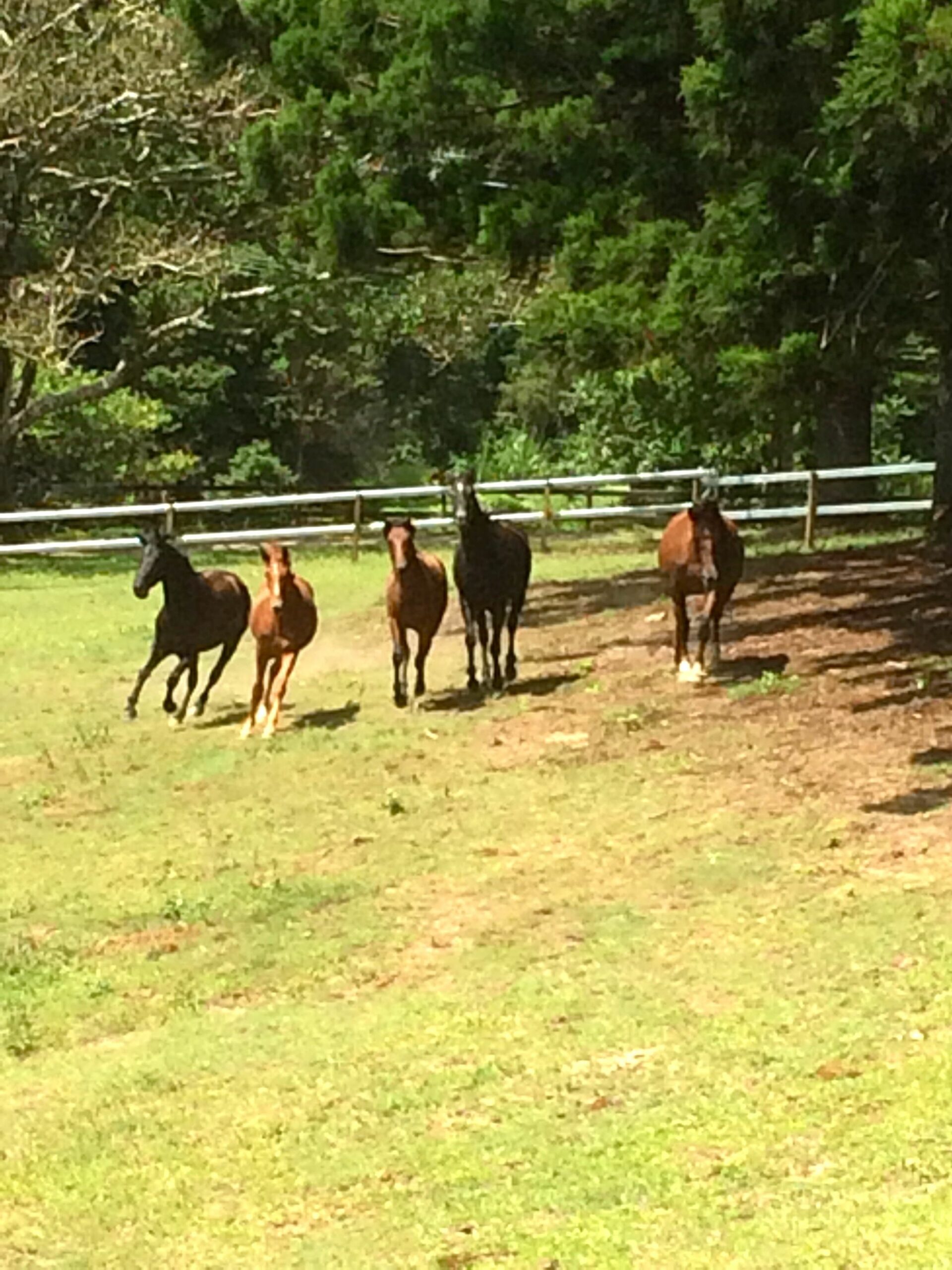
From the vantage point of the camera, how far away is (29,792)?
12883 mm

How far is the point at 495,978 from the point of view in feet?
27.3

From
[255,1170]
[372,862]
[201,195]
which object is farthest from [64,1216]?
[201,195]

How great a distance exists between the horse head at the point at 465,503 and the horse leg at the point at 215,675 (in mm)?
2162

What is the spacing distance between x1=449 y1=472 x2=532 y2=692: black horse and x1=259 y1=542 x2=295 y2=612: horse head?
1309mm

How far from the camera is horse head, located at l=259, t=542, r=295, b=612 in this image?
13.7m

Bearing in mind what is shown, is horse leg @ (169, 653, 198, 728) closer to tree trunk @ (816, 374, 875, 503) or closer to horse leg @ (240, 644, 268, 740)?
horse leg @ (240, 644, 268, 740)

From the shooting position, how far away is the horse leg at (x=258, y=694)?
1385cm

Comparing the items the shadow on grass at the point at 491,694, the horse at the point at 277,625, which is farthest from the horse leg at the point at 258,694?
the shadow on grass at the point at 491,694

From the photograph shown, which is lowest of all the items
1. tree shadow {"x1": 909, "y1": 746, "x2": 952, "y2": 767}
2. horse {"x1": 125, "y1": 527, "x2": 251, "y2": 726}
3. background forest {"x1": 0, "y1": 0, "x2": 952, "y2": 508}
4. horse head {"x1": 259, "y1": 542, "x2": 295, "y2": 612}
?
tree shadow {"x1": 909, "y1": 746, "x2": 952, "y2": 767}

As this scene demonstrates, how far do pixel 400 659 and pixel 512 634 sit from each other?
110cm

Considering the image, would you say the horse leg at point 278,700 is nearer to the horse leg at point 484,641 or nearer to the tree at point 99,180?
the horse leg at point 484,641

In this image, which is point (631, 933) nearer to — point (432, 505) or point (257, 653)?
point (257, 653)

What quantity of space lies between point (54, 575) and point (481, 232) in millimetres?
12114

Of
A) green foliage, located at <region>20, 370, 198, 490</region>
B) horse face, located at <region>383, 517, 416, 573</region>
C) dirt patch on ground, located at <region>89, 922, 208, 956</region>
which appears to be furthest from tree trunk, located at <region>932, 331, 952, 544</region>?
green foliage, located at <region>20, 370, 198, 490</region>
